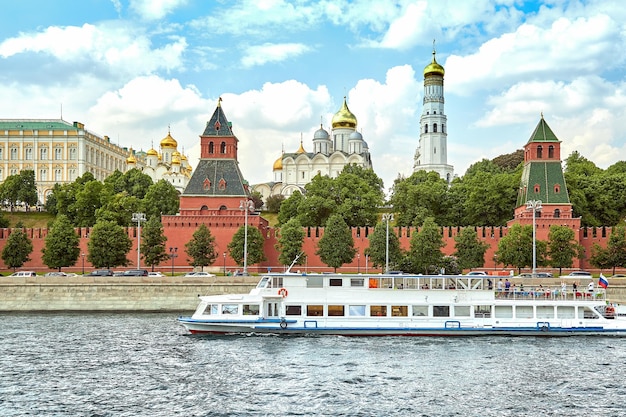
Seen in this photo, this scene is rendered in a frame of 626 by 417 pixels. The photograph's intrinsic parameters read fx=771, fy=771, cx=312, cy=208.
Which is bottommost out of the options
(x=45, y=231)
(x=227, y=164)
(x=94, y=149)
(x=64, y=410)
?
(x=64, y=410)

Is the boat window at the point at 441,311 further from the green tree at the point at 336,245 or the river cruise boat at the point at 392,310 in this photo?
the green tree at the point at 336,245

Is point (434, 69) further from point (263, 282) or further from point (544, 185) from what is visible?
point (263, 282)

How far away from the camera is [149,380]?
27.8 m

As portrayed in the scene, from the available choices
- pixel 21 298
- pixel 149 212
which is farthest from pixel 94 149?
pixel 21 298

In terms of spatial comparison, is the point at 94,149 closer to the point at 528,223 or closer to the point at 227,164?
the point at 227,164

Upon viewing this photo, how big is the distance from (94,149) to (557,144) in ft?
274

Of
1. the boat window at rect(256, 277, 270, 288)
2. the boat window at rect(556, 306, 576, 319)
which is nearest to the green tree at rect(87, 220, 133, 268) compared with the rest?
the boat window at rect(256, 277, 270, 288)

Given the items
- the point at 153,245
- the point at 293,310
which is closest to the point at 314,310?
the point at 293,310

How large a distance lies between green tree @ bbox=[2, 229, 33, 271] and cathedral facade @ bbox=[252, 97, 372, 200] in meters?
61.1

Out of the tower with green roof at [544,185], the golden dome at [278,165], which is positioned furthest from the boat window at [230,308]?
the golden dome at [278,165]

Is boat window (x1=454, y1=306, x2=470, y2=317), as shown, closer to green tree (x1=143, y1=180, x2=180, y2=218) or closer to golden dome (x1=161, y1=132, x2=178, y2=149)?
green tree (x1=143, y1=180, x2=180, y2=218)

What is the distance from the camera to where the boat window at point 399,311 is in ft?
131

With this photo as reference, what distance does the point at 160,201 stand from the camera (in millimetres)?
85250

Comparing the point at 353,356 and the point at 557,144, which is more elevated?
the point at 557,144
